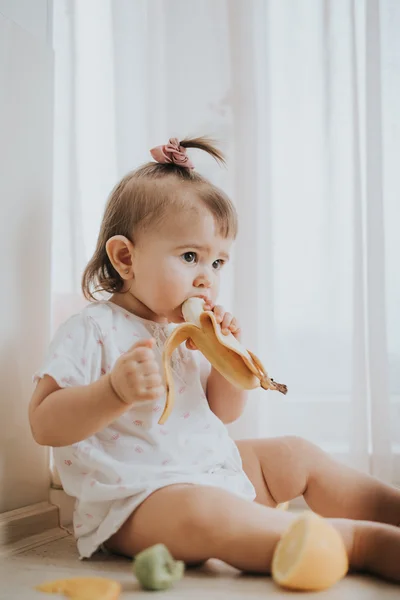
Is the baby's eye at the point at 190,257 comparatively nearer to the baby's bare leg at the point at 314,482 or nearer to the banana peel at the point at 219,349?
the banana peel at the point at 219,349

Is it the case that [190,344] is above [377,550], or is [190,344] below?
above

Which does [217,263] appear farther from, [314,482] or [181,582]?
[181,582]

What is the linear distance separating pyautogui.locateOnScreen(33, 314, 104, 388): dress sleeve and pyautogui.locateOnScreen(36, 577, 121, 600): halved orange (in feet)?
0.85

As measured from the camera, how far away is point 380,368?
3.89ft

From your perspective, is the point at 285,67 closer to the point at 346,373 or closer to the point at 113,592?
the point at 346,373

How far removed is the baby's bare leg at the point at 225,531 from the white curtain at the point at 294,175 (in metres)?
0.39

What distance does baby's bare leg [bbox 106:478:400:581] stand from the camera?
2.65 ft

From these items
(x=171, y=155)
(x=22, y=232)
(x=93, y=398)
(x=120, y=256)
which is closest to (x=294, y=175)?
(x=171, y=155)

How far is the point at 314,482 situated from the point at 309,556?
1.18 ft

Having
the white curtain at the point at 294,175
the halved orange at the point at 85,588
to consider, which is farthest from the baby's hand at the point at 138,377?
the white curtain at the point at 294,175

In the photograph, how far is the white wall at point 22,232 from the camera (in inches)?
45.3

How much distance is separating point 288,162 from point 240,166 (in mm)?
93

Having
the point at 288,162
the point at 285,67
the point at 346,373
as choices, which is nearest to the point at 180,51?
the point at 285,67

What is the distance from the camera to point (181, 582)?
2.74 feet
